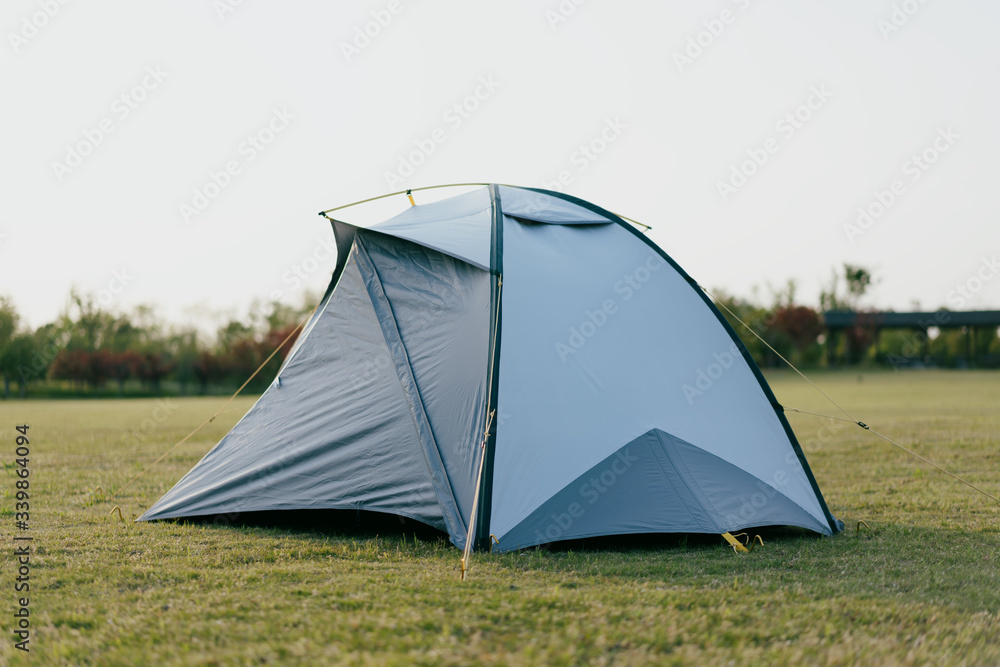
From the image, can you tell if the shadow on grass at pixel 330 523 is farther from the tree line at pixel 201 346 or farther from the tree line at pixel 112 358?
the tree line at pixel 112 358

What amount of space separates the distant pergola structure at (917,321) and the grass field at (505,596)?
152 ft

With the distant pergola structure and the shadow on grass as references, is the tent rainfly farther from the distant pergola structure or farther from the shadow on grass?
the distant pergola structure

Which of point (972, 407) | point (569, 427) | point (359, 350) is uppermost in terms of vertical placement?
point (359, 350)

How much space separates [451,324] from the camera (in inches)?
217

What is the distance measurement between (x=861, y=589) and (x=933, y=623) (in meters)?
0.50

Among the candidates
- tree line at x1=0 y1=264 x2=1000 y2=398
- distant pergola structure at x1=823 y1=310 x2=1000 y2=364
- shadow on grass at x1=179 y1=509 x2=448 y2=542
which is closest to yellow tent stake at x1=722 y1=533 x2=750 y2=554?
shadow on grass at x1=179 y1=509 x2=448 y2=542

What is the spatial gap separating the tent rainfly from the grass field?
0.27 m

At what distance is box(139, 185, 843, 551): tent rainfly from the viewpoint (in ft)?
16.1

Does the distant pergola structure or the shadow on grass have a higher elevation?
the distant pergola structure

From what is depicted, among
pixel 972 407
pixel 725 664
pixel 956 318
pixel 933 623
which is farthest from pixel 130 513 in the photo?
pixel 956 318

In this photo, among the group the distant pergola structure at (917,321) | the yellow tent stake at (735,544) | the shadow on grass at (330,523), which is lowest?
the yellow tent stake at (735,544)

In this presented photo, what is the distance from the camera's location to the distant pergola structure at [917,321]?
4616 centimetres

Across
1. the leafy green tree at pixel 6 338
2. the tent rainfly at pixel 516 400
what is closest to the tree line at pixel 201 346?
the leafy green tree at pixel 6 338

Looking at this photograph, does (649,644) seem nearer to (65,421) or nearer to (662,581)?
(662,581)
